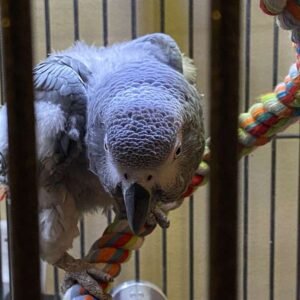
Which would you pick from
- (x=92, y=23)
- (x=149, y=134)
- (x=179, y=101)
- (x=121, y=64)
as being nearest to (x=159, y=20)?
(x=92, y=23)

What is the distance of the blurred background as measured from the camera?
1.63m

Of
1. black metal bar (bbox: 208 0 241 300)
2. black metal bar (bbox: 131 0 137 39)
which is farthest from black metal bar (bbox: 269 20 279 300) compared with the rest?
black metal bar (bbox: 208 0 241 300)

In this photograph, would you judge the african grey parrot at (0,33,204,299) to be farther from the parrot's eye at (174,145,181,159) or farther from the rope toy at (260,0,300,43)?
the rope toy at (260,0,300,43)

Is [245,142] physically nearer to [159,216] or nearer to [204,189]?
[159,216]

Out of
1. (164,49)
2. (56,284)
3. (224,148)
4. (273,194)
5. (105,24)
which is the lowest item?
(56,284)

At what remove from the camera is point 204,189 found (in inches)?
70.8

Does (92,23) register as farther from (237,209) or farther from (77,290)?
(237,209)

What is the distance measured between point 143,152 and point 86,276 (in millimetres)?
287

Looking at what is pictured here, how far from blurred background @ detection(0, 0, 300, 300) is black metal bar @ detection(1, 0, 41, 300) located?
119 centimetres

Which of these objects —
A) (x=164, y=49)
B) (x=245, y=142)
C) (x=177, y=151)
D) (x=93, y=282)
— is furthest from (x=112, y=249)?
(x=164, y=49)

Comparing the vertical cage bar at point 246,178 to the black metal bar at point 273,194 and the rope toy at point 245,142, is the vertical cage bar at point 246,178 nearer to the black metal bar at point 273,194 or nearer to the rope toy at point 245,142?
the black metal bar at point 273,194

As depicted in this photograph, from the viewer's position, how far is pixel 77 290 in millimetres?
968

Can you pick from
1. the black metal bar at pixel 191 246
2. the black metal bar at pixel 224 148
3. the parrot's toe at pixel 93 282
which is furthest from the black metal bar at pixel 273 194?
the black metal bar at pixel 224 148

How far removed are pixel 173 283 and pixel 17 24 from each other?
1558mm
